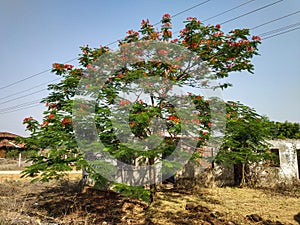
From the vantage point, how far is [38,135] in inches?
208

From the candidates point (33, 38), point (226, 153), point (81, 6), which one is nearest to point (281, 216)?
point (226, 153)

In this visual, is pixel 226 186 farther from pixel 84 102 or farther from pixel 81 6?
pixel 81 6

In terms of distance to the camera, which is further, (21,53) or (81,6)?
(21,53)

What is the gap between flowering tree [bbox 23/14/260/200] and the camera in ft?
15.8

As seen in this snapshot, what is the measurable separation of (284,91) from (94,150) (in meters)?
7.91

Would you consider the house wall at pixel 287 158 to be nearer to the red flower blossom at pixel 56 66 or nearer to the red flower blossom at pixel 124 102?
the red flower blossom at pixel 124 102

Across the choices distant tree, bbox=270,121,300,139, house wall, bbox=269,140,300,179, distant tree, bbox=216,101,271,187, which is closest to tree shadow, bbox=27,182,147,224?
distant tree, bbox=216,101,271,187

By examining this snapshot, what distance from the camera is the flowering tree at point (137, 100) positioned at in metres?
4.82

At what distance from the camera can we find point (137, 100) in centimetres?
564

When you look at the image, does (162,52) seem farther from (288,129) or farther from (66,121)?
(288,129)

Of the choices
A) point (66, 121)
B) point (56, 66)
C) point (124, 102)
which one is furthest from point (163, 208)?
point (56, 66)

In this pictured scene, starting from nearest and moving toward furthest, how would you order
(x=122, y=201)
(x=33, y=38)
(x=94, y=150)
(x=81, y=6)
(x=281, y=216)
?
(x=94, y=150) < (x=281, y=216) < (x=122, y=201) < (x=81, y=6) < (x=33, y=38)

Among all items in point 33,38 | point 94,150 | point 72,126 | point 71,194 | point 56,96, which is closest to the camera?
point 94,150

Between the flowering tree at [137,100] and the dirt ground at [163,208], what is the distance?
4.25 feet
